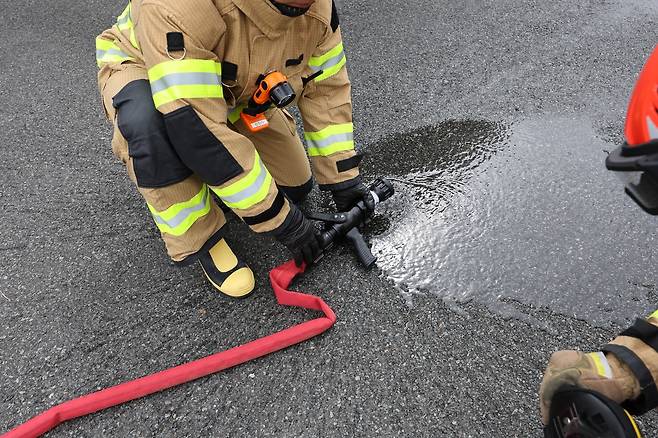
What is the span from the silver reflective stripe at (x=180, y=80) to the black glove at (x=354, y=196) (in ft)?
2.61

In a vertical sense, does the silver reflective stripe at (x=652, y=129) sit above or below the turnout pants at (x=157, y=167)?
above

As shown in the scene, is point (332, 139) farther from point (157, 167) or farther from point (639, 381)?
point (639, 381)

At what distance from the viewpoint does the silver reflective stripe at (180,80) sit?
1539 millimetres

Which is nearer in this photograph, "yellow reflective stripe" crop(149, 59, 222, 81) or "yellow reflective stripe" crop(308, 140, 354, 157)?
"yellow reflective stripe" crop(149, 59, 222, 81)

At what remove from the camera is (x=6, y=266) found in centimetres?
228

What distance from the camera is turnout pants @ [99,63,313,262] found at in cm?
170

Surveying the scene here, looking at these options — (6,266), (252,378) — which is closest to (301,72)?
(252,378)

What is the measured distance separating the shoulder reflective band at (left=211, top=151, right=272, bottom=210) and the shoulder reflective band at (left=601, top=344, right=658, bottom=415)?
3.90 feet

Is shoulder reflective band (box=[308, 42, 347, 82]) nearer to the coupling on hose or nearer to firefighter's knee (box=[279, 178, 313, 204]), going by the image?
firefighter's knee (box=[279, 178, 313, 204])

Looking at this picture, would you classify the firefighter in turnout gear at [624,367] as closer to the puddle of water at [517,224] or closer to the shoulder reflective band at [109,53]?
the puddle of water at [517,224]

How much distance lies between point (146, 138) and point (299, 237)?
2.16 ft

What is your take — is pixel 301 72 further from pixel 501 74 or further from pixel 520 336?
pixel 501 74

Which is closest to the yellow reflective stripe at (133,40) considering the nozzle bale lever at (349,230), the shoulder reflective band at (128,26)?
the shoulder reflective band at (128,26)

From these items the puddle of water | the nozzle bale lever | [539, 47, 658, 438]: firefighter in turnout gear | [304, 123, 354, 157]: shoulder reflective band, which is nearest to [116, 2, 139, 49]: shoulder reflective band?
[304, 123, 354, 157]: shoulder reflective band
